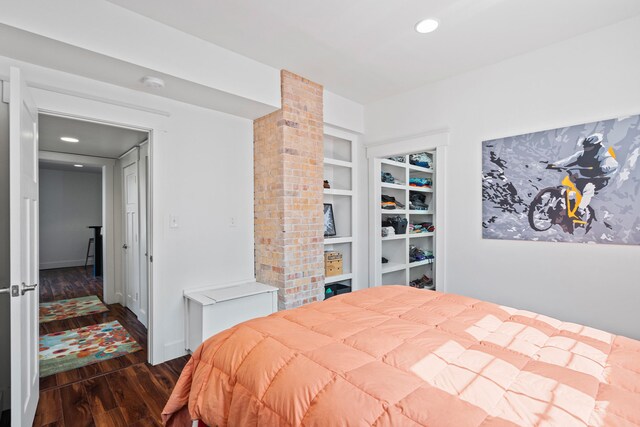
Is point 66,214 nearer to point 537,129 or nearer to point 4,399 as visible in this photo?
point 4,399

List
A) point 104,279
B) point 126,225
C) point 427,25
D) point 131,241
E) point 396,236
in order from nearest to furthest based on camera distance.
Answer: point 427,25 → point 131,241 → point 396,236 → point 126,225 → point 104,279

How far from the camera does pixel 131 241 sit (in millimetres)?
4129

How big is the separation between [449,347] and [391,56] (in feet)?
7.92

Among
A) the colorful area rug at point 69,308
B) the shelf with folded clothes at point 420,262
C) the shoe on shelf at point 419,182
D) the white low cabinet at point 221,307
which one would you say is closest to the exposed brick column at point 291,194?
the white low cabinet at point 221,307

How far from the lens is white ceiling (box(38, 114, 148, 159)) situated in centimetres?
310

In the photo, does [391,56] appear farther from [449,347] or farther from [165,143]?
[449,347]

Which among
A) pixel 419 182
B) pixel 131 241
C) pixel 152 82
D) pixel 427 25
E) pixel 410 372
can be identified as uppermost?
pixel 427 25

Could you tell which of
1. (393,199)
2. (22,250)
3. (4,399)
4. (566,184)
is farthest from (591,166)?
(4,399)

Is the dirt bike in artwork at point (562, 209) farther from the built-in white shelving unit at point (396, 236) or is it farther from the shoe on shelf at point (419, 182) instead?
the shoe on shelf at point (419, 182)

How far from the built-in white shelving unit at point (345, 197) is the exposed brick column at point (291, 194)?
60 centimetres

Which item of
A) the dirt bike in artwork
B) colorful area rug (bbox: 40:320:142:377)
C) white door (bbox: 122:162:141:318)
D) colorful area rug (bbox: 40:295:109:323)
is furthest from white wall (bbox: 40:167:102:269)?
the dirt bike in artwork

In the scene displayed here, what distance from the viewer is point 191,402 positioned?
1501 millimetres

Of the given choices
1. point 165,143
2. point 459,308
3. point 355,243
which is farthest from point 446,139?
point 165,143

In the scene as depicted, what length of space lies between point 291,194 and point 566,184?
2.27m
